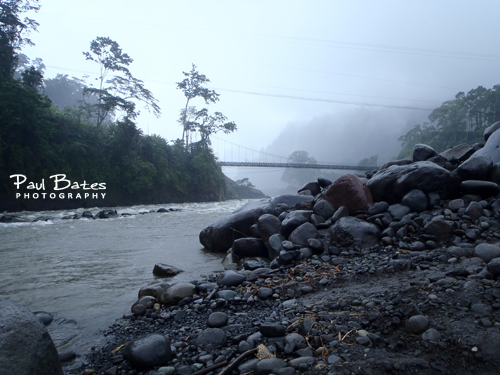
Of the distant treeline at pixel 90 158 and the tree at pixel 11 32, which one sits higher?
the tree at pixel 11 32

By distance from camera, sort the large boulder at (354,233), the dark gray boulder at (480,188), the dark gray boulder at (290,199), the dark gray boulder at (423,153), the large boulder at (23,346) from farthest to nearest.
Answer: the dark gray boulder at (290,199)
the dark gray boulder at (423,153)
the dark gray boulder at (480,188)
the large boulder at (354,233)
the large boulder at (23,346)

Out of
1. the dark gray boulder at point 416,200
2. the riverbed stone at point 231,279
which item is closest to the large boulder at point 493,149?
the dark gray boulder at point 416,200

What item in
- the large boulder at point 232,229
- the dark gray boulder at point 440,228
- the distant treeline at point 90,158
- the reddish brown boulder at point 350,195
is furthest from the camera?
the distant treeline at point 90,158

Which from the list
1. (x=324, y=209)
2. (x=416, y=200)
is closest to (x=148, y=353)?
(x=324, y=209)

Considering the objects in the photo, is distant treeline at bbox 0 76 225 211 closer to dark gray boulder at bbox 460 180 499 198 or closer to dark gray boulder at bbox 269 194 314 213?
dark gray boulder at bbox 269 194 314 213

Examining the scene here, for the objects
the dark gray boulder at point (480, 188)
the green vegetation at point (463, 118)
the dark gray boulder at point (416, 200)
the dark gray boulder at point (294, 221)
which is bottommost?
the dark gray boulder at point (294, 221)

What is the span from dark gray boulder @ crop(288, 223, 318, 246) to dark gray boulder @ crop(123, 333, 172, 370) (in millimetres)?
2471

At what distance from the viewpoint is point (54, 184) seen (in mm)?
18734

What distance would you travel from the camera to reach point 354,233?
3734 millimetres

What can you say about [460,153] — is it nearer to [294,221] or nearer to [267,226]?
[294,221]

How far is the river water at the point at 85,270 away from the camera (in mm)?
2742

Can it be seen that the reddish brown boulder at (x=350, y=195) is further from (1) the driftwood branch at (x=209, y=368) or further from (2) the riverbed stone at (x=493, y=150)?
(1) the driftwood branch at (x=209, y=368)

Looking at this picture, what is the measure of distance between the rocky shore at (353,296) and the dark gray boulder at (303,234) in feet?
0.05

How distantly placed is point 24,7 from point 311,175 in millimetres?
50300
